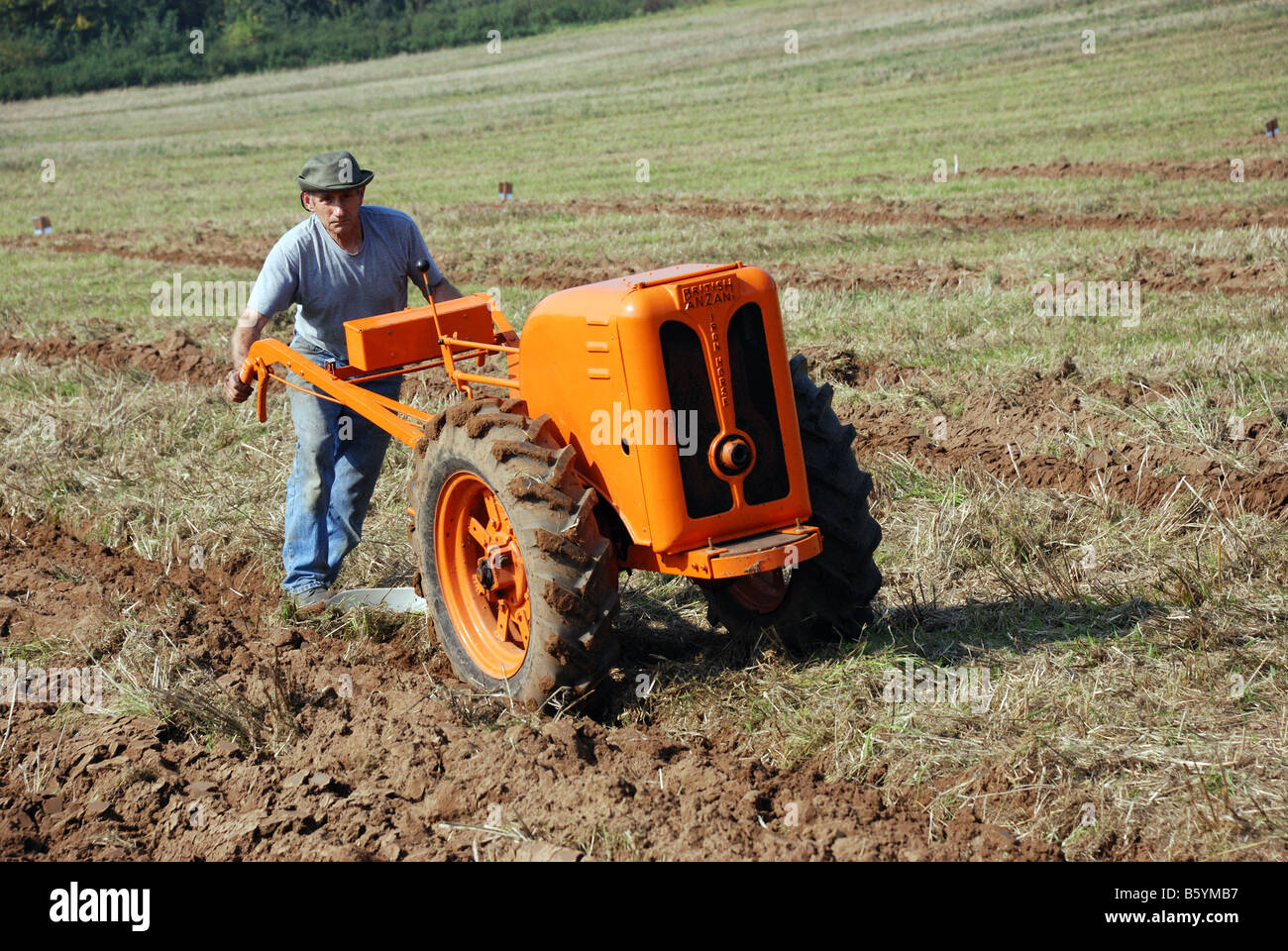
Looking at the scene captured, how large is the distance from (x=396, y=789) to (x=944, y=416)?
4.37 m

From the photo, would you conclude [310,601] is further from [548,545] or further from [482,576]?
[548,545]

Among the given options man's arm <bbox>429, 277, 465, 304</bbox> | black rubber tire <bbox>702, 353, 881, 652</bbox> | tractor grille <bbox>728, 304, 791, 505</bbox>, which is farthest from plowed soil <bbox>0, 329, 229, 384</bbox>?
tractor grille <bbox>728, 304, 791, 505</bbox>

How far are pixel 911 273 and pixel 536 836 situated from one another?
8490 millimetres

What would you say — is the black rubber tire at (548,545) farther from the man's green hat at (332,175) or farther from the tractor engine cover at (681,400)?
the man's green hat at (332,175)

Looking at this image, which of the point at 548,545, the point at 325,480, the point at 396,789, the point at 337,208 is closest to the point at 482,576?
the point at 548,545

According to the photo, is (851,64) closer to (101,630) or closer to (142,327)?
(142,327)

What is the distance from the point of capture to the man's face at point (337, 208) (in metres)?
5.20

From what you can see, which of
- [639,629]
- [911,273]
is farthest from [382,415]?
[911,273]

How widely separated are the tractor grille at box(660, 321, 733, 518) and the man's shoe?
2.14 m

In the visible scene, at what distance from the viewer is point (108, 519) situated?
6812 mm

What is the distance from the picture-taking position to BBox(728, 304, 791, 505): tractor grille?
4.18 meters

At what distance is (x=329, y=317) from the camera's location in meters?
5.46

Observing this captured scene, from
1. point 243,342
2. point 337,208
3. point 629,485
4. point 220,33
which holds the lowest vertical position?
point 629,485
